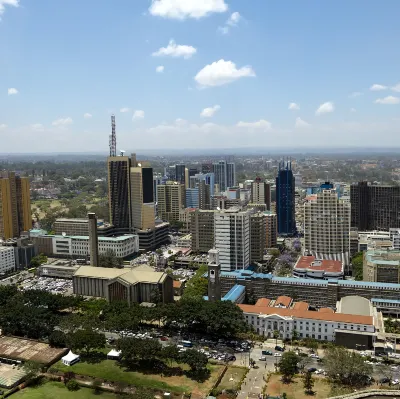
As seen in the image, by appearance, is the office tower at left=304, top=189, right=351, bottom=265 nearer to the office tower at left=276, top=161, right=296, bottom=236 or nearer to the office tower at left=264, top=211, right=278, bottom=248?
the office tower at left=264, top=211, right=278, bottom=248

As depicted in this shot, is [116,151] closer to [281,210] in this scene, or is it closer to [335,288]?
[281,210]

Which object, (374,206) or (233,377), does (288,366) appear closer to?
(233,377)

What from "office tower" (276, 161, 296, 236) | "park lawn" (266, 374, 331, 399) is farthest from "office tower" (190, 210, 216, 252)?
"park lawn" (266, 374, 331, 399)

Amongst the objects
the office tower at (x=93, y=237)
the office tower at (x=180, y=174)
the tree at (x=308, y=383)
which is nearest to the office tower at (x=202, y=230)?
the office tower at (x=93, y=237)

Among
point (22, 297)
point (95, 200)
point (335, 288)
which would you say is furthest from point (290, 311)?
point (95, 200)

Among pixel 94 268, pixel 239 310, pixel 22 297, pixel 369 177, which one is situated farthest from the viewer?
pixel 369 177

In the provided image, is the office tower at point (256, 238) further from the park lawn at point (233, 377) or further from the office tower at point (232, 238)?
the park lawn at point (233, 377)

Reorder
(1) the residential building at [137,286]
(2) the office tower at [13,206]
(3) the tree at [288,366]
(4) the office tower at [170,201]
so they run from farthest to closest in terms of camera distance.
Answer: (4) the office tower at [170,201], (2) the office tower at [13,206], (1) the residential building at [137,286], (3) the tree at [288,366]

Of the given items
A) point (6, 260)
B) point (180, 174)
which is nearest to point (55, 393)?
point (6, 260)
